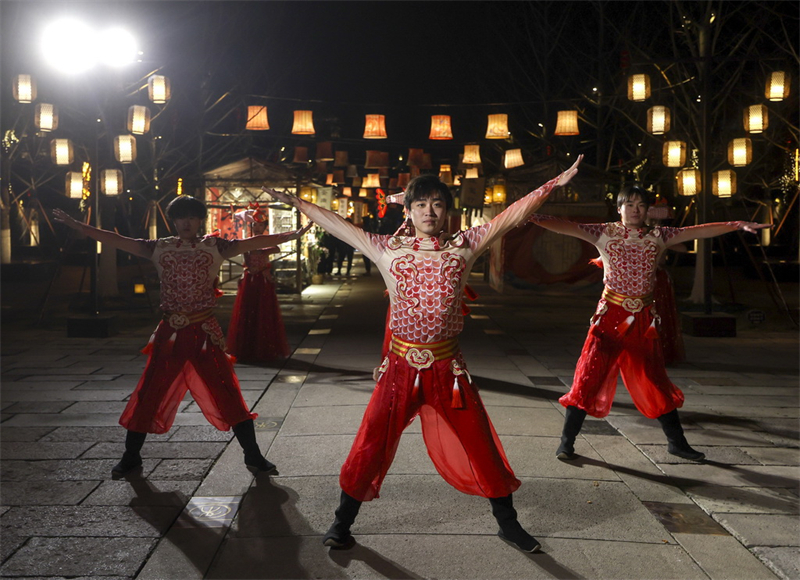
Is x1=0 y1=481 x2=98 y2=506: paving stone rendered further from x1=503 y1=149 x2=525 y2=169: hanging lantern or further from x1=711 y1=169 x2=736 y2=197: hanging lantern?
x1=503 y1=149 x2=525 y2=169: hanging lantern

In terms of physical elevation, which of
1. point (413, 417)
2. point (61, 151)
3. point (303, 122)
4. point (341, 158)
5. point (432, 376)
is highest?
point (341, 158)

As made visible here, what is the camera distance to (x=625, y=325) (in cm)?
511

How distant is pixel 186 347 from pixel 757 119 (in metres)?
11.1

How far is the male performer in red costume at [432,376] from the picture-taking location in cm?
357

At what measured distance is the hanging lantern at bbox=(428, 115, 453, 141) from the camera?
20906 mm

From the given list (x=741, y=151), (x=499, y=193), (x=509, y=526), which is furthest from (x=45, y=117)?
(x=509, y=526)

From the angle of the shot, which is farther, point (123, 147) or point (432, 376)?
point (123, 147)

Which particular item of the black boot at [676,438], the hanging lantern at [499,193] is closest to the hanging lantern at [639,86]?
the hanging lantern at [499,193]

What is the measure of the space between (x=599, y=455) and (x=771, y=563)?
1.75m

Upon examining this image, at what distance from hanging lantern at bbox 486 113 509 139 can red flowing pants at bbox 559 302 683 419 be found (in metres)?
16.0

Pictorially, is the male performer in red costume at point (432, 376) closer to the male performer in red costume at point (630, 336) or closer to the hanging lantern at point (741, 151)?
the male performer in red costume at point (630, 336)

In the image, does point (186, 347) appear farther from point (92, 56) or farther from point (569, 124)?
point (569, 124)

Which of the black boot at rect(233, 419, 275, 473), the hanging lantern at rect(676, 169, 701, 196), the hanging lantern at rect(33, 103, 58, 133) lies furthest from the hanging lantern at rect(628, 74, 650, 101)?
the hanging lantern at rect(33, 103, 58, 133)

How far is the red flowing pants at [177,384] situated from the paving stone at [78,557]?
1.14 metres
